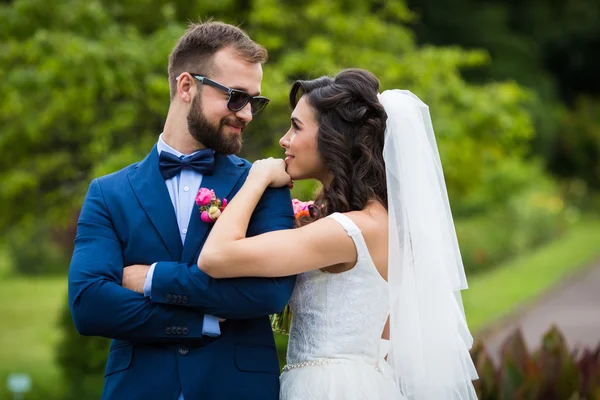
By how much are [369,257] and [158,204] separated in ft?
2.56

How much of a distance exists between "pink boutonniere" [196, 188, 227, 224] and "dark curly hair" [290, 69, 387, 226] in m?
0.46

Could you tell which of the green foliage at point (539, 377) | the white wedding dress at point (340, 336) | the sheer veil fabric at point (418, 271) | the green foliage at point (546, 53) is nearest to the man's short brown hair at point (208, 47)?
the sheer veil fabric at point (418, 271)

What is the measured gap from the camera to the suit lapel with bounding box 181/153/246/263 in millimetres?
3027

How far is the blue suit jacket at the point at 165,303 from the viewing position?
114 inches

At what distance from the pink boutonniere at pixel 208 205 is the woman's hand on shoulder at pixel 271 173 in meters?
0.18

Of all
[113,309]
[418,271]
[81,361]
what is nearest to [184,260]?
[113,309]

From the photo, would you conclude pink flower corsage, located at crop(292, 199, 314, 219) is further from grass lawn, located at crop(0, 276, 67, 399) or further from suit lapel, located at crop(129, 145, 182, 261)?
grass lawn, located at crop(0, 276, 67, 399)

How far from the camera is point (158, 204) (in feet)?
10.0

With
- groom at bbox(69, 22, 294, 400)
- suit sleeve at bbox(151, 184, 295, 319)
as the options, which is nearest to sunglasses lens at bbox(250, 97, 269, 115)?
groom at bbox(69, 22, 294, 400)

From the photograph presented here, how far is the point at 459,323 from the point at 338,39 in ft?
18.4

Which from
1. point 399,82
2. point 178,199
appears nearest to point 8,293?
point 399,82

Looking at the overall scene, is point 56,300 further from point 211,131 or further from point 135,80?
point 211,131

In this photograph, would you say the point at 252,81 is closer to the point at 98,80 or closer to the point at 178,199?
the point at 178,199

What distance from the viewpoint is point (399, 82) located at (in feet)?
27.3
